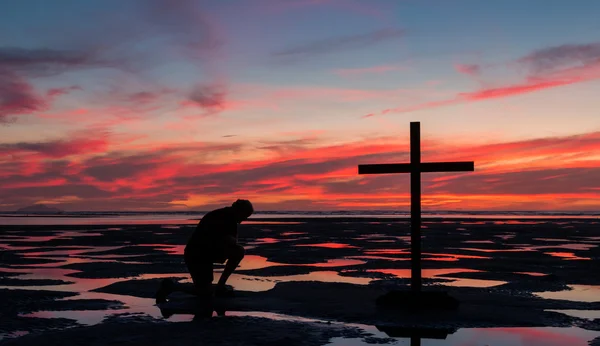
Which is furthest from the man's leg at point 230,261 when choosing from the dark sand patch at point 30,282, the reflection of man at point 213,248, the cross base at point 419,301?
the dark sand patch at point 30,282

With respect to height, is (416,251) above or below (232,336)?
above

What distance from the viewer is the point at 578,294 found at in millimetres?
11906

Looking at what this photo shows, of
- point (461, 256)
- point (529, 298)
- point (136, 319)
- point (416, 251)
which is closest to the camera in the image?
point (136, 319)

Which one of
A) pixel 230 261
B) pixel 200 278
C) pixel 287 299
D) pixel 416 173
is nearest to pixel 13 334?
pixel 200 278

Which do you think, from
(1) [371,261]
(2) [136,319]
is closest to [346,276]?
(1) [371,261]

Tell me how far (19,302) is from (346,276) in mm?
6961

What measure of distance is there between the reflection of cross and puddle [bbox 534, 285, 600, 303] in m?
2.73

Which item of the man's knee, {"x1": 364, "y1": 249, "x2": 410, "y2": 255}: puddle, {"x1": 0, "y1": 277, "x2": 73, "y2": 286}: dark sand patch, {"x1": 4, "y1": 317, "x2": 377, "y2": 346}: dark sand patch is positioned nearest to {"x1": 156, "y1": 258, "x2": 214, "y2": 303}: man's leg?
the man's knee

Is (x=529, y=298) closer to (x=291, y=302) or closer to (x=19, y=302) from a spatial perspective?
(x=291, y=302)

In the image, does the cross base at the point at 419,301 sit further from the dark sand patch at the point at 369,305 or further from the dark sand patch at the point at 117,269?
the dark sand patch at the point at 117,269

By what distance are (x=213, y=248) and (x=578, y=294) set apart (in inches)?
259

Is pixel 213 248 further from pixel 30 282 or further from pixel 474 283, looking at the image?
pixel 474 283

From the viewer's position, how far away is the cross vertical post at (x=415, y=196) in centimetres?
1043

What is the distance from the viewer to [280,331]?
8047 mm
